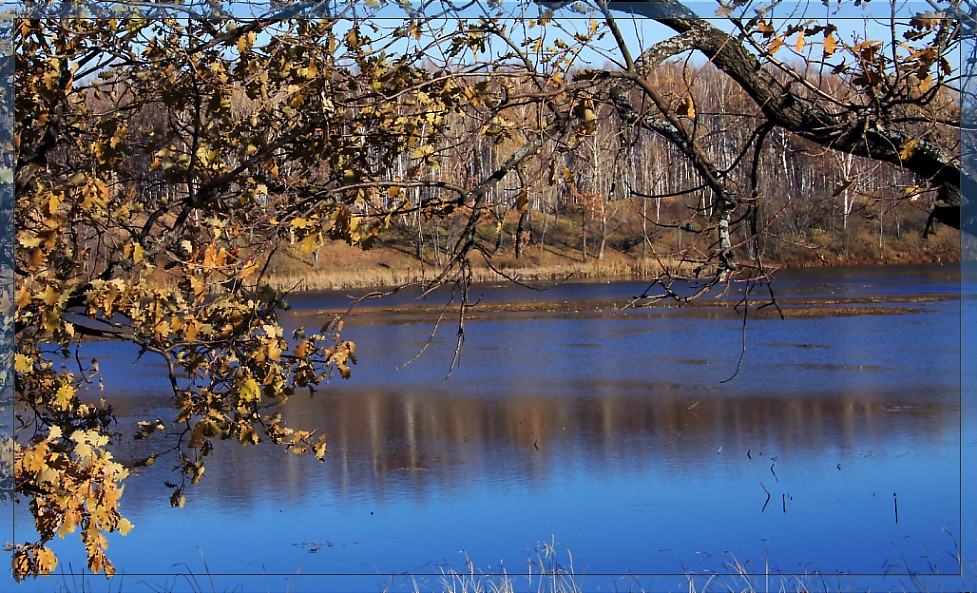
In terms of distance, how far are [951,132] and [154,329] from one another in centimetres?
403

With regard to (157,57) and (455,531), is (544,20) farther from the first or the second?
(455,531)

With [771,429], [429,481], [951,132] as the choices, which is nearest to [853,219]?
[771,429]

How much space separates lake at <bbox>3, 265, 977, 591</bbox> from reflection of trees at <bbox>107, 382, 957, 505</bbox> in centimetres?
5

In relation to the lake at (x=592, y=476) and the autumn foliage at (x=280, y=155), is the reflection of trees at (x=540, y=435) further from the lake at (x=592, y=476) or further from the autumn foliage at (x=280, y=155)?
the autumn foliage at (x=280, y=155)

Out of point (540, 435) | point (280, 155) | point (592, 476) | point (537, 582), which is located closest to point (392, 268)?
point (540, 435)

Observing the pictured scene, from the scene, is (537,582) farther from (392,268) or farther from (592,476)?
(392,268)

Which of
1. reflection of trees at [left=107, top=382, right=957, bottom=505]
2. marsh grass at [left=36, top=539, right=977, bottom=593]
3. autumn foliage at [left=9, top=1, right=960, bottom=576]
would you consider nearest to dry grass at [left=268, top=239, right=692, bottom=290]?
reflection of trees at [left=107, top=382, right=957, bottom=505]

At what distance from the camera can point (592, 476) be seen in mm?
11367

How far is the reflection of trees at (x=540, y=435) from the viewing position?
11461mm

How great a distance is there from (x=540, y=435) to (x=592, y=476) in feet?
5.80

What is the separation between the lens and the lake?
8922 millimetres

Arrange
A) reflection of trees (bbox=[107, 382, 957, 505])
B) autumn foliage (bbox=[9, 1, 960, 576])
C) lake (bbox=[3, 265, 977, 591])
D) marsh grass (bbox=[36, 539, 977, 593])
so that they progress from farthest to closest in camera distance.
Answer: reflection of trees (bbox=[107, 382, 957, 505])
lake (bbox=[3, 265, 977, 591])
marsh grass (bbox=[36, 539, 977, 593])
autumn foliage (bbox=[9, 1, 960, 576])

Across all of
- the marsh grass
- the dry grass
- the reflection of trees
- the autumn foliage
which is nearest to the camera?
the autumn foliage

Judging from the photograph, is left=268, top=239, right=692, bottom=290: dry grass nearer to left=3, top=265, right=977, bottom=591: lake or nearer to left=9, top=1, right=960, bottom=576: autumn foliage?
left=3, top=265, right=977, bottom=591: lake
